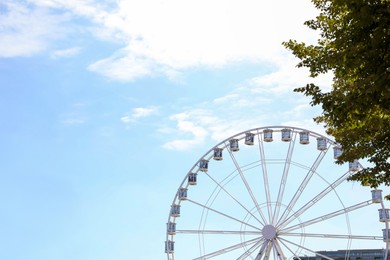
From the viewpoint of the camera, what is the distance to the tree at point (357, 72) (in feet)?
49.9

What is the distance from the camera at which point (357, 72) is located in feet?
55.4

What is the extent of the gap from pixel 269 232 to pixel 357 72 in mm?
26514

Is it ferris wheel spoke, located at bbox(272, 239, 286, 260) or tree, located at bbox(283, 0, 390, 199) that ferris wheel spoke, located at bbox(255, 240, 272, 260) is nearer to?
ferris wheel spoke, located at bbox(272, 239, 286, 260)

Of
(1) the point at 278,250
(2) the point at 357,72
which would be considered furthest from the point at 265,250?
(2) the point at 357,72

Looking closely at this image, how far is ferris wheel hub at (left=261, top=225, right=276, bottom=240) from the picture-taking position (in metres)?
42.2

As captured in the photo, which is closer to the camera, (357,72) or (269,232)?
(357,72)

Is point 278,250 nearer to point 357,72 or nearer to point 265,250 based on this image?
point 265,250

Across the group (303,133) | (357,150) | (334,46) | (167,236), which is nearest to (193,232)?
(167,236)

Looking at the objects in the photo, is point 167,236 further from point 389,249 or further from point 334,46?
point 334,46

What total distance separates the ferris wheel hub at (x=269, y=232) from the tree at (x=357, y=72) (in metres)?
21.6

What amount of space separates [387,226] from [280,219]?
608cm

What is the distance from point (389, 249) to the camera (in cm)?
4159

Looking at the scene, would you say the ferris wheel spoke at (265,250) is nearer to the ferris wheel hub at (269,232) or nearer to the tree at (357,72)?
Result: the ferris wheel hub at (269,232)

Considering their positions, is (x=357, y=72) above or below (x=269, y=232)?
above
